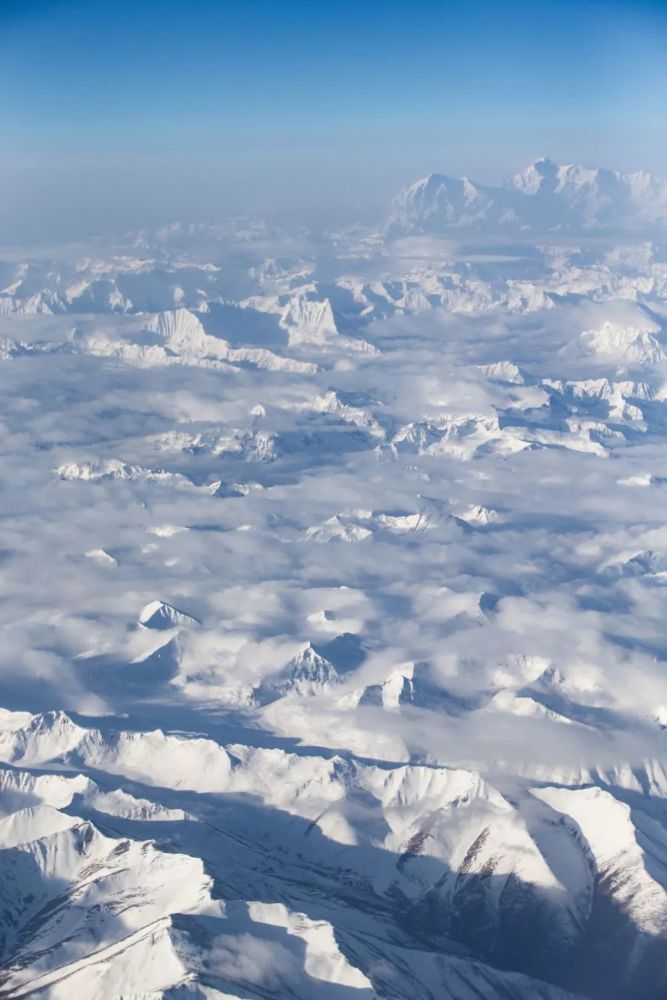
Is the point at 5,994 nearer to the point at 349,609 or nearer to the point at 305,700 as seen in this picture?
the point at 305,700

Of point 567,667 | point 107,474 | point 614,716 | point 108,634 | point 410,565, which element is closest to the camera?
point 614,716

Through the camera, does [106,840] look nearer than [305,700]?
Yes

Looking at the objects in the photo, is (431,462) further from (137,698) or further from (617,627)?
(137,698)

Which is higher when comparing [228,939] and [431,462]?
[228,939]

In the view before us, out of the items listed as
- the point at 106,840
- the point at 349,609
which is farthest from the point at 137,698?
the point at 106,840

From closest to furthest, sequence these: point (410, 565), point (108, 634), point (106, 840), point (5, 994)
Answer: point (5, 994)
point (106, 840)
point (108, 634)
point (410, 565)

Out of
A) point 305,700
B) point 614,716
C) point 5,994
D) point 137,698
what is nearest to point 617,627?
point 614,716
